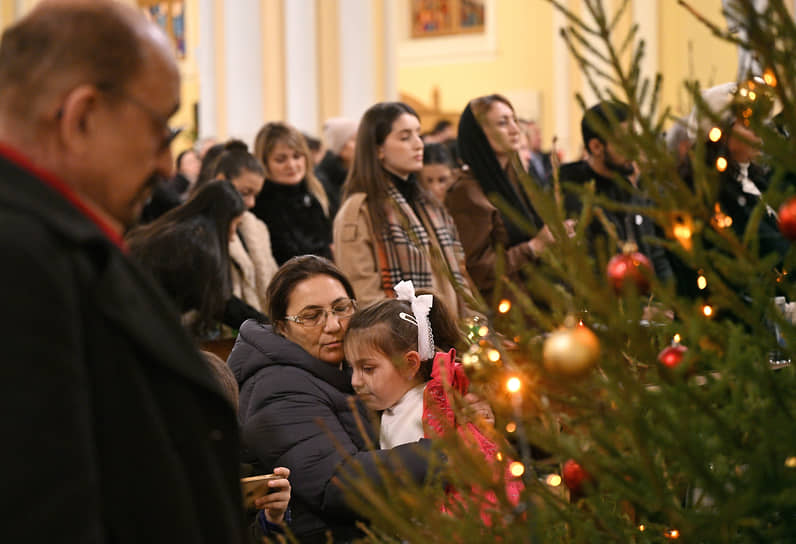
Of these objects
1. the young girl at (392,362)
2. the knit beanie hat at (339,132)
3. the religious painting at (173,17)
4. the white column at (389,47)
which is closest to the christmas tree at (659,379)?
the young girl at (392,362)

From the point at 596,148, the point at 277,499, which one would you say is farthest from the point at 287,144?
the point at 277,499

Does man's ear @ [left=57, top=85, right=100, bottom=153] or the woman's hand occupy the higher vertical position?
man's ear @ [left=57, top=85, right=100, bottom=153]

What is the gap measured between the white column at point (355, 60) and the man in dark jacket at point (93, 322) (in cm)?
919

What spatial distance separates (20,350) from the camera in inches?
43.6

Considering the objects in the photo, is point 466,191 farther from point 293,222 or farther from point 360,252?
point 293,222

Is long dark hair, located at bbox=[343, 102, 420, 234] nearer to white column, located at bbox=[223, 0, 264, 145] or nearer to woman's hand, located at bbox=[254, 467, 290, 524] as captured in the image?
woman's hand, located at bbox=[254, 467, 290, 524]

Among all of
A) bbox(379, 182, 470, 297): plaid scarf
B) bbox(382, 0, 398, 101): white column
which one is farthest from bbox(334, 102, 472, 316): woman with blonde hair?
bbox(382, 0, 398, 101): white column

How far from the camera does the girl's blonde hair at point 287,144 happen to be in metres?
5.71

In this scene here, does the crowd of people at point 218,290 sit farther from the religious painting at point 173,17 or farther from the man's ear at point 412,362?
the religious painting at point 173,17

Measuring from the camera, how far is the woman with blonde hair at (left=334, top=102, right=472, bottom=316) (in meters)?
4.50

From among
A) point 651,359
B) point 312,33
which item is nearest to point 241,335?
point 651,359

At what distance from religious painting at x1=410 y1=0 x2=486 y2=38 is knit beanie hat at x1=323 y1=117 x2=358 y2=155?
1358 cm

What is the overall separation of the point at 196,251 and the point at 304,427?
176cm

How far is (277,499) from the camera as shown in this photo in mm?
2732
